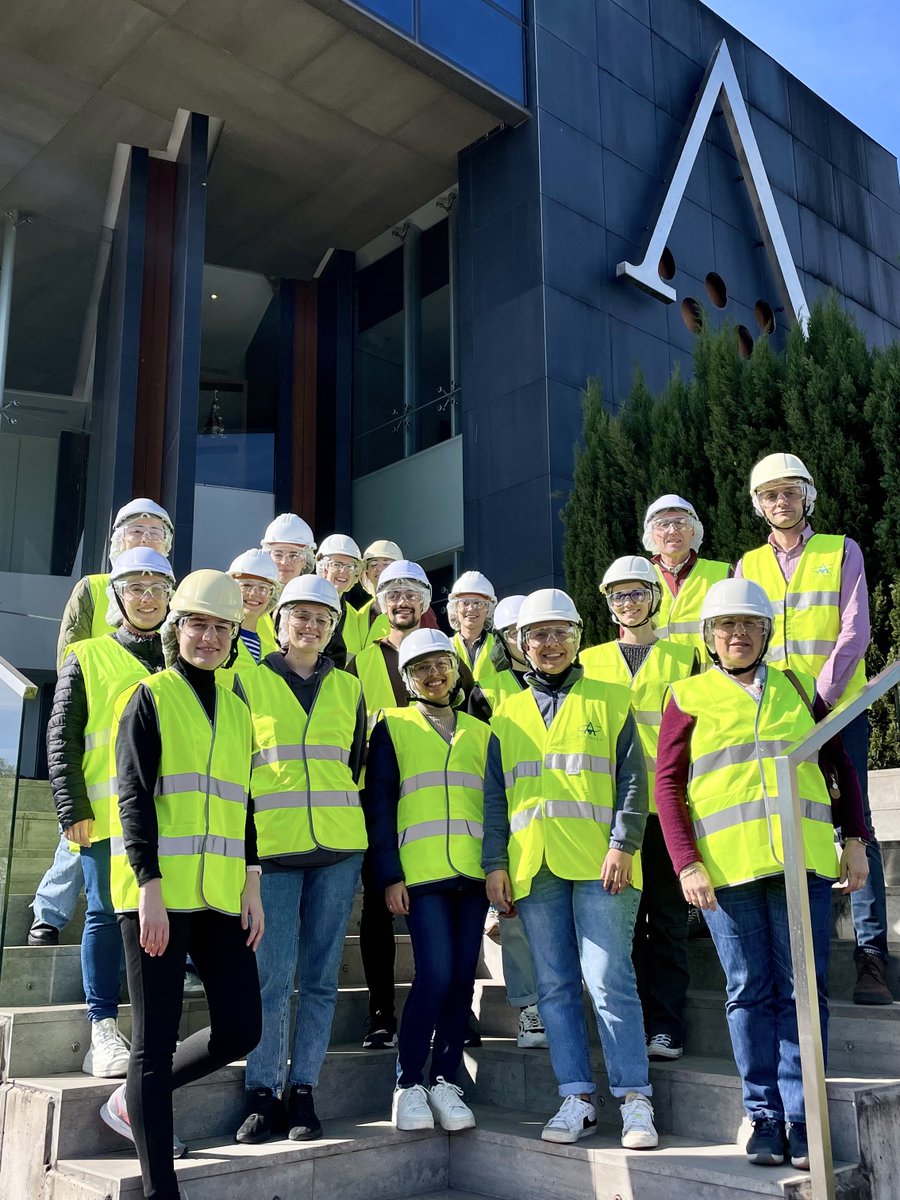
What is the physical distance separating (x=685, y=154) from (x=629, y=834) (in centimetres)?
1103

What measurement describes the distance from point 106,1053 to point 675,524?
332 cm

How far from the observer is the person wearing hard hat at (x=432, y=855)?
14.3 feet

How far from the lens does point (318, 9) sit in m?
10.8

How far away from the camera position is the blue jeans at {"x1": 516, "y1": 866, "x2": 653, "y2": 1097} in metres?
4.14

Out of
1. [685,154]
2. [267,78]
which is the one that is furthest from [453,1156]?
[685,154]

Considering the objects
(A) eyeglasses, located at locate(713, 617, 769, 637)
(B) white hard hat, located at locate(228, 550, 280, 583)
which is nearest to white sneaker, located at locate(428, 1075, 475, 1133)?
(A) eyeglasses, located at locate(713, 617, 769, 637)

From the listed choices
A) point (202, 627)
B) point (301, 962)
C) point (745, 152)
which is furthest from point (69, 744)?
point (745, 152)

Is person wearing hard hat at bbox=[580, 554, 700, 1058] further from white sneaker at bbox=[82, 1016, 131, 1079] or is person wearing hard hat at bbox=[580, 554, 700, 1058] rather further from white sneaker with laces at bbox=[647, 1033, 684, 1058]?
white sneaker at bbox=[82, 1016, 131, 1079]

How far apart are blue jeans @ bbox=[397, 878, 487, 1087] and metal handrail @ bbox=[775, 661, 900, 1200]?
130 centimetres

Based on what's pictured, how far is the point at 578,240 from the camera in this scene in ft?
40.2

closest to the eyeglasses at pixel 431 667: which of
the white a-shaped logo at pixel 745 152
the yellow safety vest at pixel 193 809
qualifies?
the yellow safety vest at pixel 193 809

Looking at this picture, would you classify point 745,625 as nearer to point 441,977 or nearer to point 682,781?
point 682,781

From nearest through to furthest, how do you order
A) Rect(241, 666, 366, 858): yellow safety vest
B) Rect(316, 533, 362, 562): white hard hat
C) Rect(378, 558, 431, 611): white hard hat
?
Rect(241, 666, 366, 858): yellow safety vest
Rect(378, 558, 431, 611): white hard hat
Rect(316, 533, 362, 562): white hard hat

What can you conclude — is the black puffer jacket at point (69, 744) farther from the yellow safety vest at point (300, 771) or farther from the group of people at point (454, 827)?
the yellow safety vest at point (300, 771)
